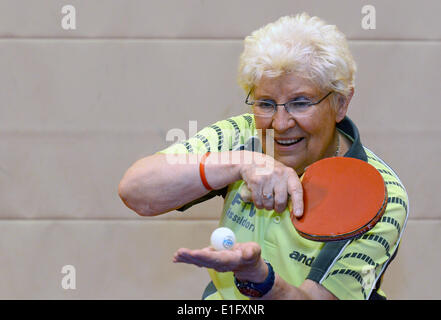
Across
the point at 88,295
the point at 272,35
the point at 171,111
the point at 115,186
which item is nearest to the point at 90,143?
the point at 115,186

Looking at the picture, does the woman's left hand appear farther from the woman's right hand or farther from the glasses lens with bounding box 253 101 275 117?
the glasses lens with bounding box 253 101 275 117

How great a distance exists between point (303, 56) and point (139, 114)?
1397 mm

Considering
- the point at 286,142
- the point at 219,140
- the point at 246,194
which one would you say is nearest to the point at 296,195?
the point at 246,194

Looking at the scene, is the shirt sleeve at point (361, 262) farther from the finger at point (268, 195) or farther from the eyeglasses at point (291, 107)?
the eyeglasses at point (291, 107)

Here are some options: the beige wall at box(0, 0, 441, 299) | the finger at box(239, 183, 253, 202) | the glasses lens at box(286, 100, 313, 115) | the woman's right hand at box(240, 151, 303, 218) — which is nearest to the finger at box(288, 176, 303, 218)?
the woman's right hand at box(240, 151, 303, 218)

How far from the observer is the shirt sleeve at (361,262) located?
152cm

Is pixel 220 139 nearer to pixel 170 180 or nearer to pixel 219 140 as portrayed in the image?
pixel 219 140

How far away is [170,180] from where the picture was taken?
5.41 ft

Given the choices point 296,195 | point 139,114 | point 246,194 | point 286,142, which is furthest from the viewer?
point 139,114

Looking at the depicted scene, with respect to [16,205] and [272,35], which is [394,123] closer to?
[272,35]

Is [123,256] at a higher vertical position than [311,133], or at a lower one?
lower

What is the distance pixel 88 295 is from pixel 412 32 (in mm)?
2126

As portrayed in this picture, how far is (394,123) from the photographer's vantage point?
2.88 meters

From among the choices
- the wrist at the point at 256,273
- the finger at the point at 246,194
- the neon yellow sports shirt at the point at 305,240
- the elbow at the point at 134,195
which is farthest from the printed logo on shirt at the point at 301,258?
the elbow at the point at 134,195
